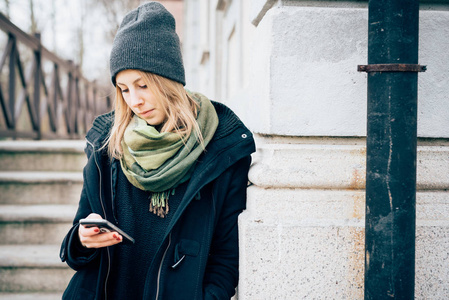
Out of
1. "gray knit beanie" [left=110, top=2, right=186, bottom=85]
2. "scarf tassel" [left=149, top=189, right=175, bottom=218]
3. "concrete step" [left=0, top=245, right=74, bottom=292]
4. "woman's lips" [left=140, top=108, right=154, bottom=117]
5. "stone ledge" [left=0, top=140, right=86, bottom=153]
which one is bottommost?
"concrete step" [left=0, top=245, right=74, bottom=292]

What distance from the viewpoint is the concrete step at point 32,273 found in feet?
9.21

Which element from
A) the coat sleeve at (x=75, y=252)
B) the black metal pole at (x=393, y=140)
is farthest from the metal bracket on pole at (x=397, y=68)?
the coat sleeve at (x=75, y=252)

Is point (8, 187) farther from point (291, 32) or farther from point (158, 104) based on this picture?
point (291, 32)

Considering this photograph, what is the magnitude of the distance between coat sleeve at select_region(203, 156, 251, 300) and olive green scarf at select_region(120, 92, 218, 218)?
167 millimetres

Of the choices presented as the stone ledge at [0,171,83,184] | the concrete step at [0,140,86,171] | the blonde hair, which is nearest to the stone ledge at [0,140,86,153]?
the concrete step at [0,140,86,171]

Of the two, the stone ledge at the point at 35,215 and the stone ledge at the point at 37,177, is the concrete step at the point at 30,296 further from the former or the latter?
the stone ledge at the point at 37,177

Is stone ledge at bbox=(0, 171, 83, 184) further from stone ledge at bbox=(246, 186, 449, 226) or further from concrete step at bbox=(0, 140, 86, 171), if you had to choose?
stone ledge at bbox=(246, 186, 449, 226)

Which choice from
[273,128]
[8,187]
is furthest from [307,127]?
[8,187]

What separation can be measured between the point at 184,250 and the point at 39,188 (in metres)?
2.46

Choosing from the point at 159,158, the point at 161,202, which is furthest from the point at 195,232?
the point at 159,158

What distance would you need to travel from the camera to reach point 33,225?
3143 mm

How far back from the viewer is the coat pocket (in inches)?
60.4

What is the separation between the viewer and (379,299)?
130 centimetres

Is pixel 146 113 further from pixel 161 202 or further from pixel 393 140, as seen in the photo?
pixel 393 140
